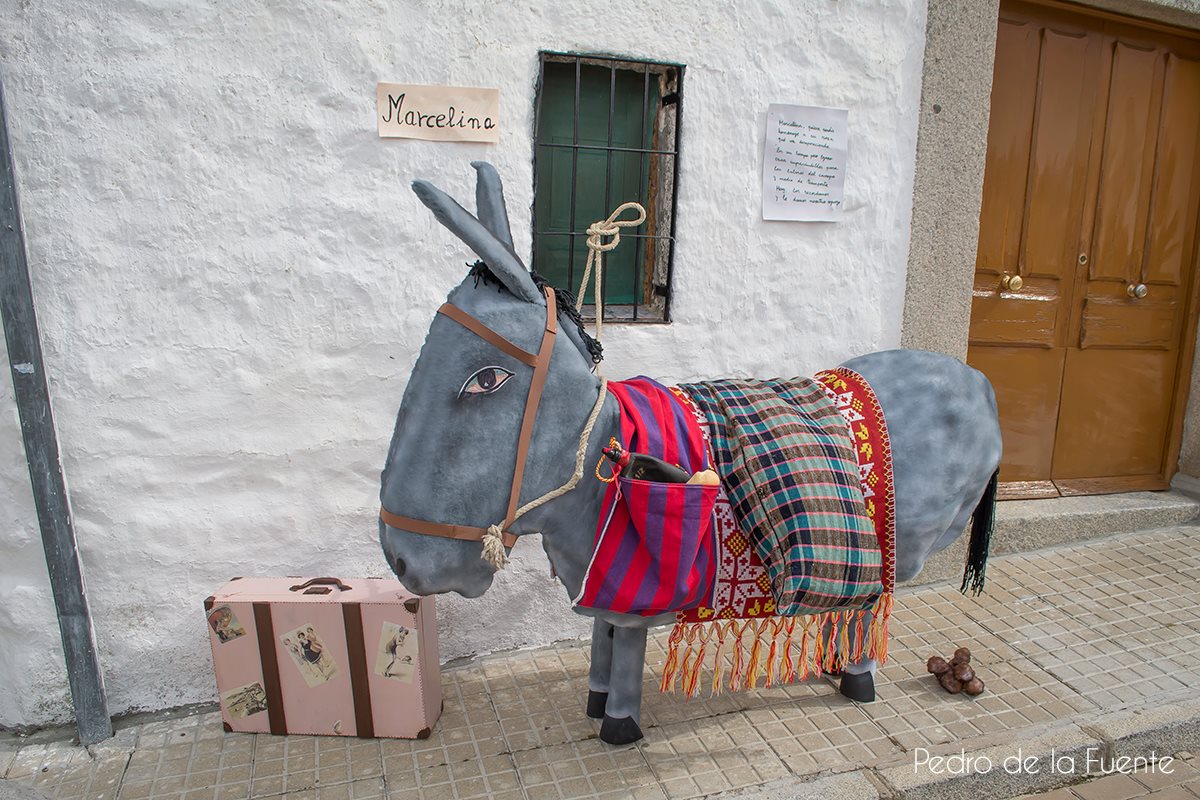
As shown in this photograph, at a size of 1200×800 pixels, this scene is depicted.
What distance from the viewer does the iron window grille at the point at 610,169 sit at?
10.5ft

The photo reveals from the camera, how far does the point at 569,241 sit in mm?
3316

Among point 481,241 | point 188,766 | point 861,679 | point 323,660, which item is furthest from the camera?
point 861,679

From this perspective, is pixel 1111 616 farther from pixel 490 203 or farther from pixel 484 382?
pixel 490 203

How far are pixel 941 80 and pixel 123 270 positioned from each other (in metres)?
3.49

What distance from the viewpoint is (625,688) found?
2.57 meters

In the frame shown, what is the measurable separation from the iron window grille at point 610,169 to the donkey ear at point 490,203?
1.07 metres

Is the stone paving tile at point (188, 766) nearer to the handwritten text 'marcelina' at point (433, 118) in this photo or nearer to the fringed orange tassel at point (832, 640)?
the fringed orange tassel at point (832, 640)

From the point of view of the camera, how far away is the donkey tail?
2855mm

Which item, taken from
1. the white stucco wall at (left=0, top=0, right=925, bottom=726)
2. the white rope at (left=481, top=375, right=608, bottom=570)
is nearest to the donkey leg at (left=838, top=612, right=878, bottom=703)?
the white stucco wall at (left=0, top=0, right=925, bottom=726)

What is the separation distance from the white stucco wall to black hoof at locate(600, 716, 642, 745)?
793mm

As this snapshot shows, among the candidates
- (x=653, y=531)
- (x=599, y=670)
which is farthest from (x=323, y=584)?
(x=653, y=531)

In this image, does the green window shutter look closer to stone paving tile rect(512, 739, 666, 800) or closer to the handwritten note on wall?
the handwritten note on wall

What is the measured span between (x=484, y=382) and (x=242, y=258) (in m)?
1.38

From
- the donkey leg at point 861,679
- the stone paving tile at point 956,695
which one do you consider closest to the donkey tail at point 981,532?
the stone paving tile at point 956,695
